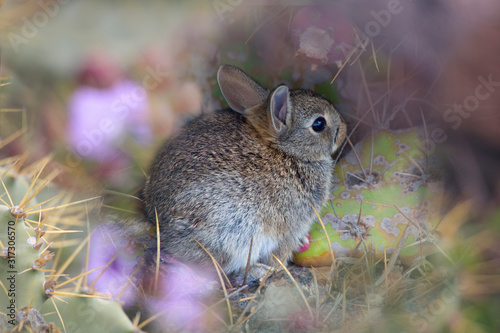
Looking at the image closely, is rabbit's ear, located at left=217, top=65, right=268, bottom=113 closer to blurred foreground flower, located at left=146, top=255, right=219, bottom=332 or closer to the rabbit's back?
the rabbit's back

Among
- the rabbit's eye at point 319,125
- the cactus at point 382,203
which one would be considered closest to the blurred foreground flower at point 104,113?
the rabbit's eye at point 319,125

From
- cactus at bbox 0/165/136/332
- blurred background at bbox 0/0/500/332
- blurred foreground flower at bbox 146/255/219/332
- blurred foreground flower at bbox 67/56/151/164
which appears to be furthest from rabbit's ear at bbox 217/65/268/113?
cactus at bbox 0/165/136/332

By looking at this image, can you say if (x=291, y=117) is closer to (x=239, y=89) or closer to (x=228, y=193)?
(x=239, y=89)

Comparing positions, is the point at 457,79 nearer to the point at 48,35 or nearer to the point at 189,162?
the point at 189,162

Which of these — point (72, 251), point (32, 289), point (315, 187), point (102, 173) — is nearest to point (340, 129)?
point (315, 187)

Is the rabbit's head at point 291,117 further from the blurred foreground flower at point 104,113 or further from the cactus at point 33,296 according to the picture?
the cactus at point 33,296

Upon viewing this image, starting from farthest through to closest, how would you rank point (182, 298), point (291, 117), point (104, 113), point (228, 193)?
point (104, 113), point (291, 117), point (228, 193), point (182, 298)

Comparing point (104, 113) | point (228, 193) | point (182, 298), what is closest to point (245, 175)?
point (228, 193)
